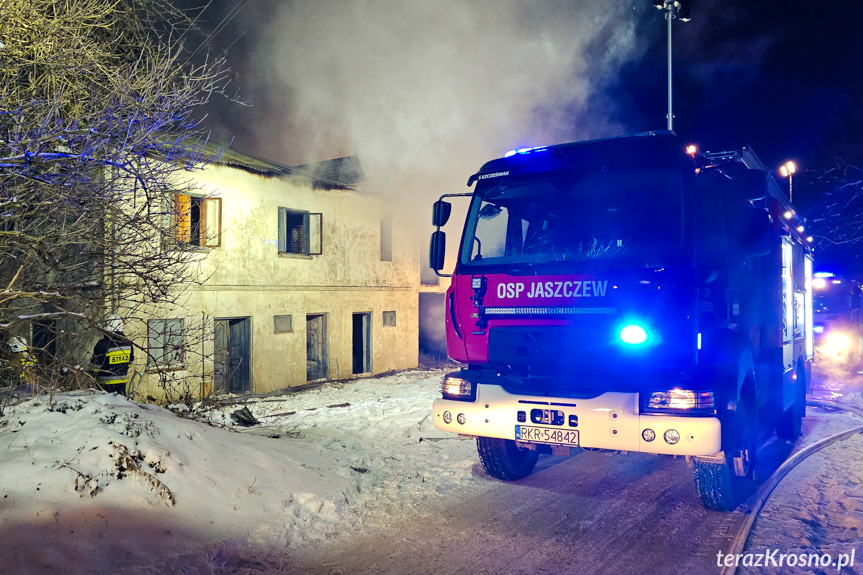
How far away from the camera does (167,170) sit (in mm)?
5766

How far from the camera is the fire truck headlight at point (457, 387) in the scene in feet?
16.0

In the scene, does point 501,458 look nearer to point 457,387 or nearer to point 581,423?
point 457,387

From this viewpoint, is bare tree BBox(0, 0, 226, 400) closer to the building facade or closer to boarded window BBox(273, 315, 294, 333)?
the building facade

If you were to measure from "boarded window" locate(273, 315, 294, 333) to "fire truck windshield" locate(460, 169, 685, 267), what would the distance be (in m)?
11.1

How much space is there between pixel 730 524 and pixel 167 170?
598 cm

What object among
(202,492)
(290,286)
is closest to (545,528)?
(202,492)

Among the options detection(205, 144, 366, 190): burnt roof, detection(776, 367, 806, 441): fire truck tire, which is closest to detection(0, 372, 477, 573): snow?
detection(776, 367, 806, 441): fire truck tire

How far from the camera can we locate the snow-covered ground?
3561 mm

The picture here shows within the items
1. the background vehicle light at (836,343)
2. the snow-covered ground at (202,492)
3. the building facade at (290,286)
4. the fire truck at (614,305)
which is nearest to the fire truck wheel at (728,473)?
the fire truck at (614,305)

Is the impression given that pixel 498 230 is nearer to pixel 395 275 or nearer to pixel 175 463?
pixel 175 463

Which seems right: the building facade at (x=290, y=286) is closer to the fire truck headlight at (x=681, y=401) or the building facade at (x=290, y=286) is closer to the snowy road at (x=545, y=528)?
the snowy road at (x=545, y=528)

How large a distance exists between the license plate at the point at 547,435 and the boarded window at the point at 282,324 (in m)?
11.6

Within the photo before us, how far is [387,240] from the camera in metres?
19.0

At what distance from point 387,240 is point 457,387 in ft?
47.2
